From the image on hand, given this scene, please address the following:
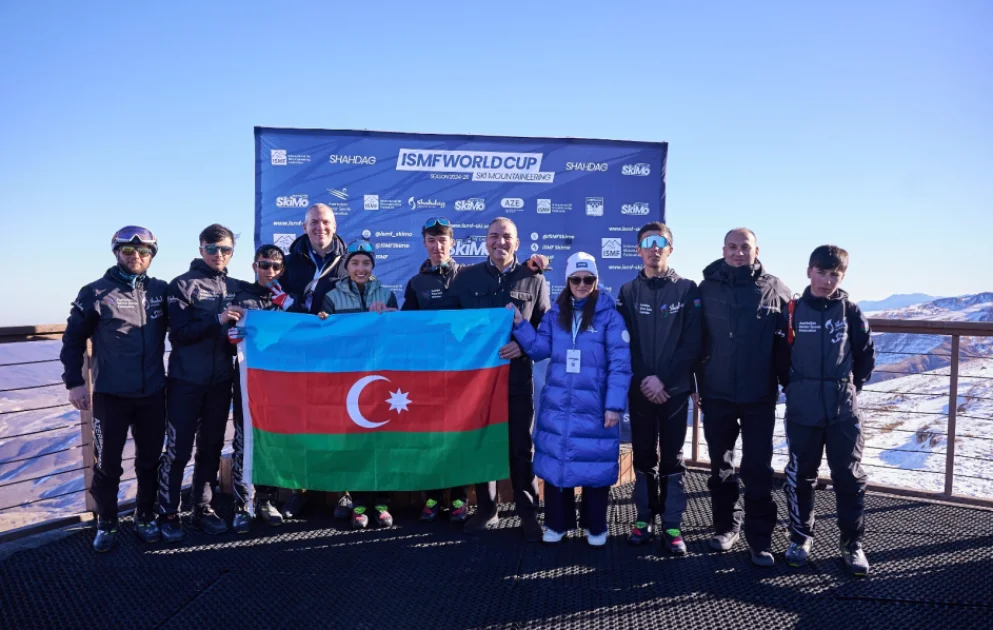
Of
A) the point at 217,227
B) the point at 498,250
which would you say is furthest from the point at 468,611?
the point at 217,227

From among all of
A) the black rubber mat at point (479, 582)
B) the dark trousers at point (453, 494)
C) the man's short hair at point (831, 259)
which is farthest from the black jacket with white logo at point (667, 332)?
the dark trousers at point (453, 494)

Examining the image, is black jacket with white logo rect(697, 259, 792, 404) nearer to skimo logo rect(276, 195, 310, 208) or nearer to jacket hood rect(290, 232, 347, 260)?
jacket hood rect(290, 232, 347, 260)

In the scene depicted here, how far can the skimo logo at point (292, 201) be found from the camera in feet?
19.3

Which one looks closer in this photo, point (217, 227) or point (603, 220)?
point (217, 227)

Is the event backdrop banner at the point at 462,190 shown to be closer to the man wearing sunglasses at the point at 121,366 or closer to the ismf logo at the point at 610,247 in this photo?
the ismf logo at the point at 610,247

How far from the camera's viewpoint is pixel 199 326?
3852 millimetres

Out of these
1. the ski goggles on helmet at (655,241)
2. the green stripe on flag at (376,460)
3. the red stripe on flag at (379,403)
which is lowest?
the green stripe on flag at (376,460)

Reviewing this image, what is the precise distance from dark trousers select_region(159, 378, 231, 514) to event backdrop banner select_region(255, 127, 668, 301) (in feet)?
7.40

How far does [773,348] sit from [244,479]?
12.4 feet

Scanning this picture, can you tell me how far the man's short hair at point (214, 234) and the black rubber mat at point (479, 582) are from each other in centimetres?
210

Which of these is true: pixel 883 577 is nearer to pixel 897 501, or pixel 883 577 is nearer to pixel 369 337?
pixel 897 501

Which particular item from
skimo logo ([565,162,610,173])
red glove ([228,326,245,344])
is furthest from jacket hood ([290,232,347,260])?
skimo logo ([565,162,610,173])

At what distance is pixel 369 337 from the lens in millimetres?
4227

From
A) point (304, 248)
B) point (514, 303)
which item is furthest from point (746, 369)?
point (304, 248)
